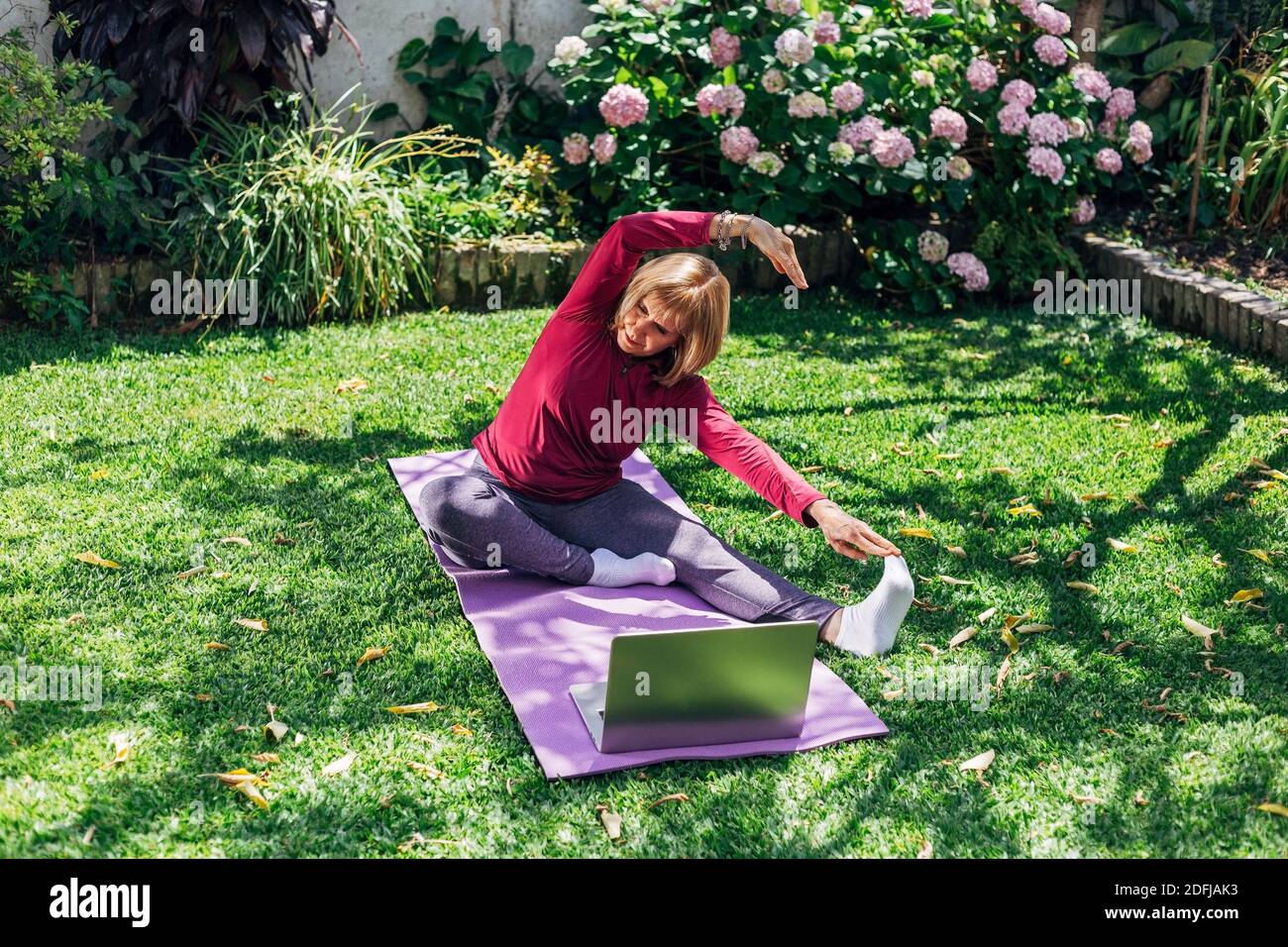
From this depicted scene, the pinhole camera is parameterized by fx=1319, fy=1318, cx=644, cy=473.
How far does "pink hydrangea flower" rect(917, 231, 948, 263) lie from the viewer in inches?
271

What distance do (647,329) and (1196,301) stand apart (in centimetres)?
383

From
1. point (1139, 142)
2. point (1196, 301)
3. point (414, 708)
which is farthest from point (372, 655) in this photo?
point (1139, 142)

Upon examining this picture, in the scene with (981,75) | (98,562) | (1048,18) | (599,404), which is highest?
(1048,18)

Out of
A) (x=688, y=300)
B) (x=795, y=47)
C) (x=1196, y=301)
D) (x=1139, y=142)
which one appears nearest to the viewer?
(x=688, y=300)

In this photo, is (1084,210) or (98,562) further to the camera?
(1084,210)

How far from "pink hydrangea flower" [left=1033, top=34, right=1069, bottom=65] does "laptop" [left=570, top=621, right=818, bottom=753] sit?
4831 mm

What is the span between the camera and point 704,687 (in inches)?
124

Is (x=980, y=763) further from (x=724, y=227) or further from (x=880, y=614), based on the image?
(x=724, y=227)

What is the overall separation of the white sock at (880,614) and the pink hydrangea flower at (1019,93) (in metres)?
3.99

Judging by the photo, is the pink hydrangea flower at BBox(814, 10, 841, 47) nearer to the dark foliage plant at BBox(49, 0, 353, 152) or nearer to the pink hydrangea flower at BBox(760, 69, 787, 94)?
the pink hydrangea flower at BBox(760, 69, 787, 94)

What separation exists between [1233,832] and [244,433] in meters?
3.60

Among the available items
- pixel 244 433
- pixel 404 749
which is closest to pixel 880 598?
pixel 404 749

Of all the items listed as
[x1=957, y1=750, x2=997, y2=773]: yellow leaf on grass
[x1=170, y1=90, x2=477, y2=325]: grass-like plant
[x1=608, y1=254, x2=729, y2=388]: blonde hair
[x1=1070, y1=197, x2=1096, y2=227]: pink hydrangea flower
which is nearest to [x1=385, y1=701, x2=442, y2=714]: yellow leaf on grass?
[x1=608, y1=254, x2=729, y2=388]: blonde hair
